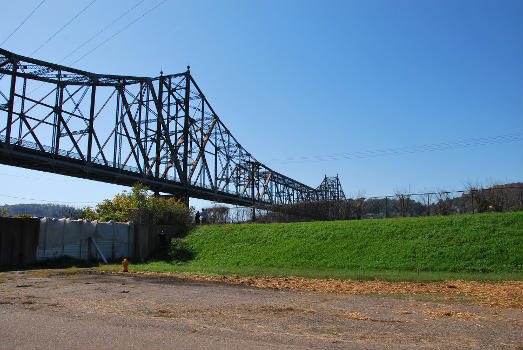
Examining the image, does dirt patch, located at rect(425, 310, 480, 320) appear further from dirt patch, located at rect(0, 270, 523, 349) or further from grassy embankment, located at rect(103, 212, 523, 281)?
grassy embankment, located at rect(103, 212, 523, 281)

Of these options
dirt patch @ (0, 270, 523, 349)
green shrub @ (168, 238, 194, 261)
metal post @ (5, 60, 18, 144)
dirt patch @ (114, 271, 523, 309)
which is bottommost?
dirt patch @ (114, 271, 523, 309)

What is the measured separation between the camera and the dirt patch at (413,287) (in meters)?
12.1

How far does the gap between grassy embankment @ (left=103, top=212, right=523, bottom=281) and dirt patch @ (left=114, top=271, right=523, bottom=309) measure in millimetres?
1358

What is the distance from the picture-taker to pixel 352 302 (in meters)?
11.5

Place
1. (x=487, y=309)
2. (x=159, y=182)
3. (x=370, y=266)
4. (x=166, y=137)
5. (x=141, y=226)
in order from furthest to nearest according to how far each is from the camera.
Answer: (x=166, y=137) < (x=159, y=182) < (x=141, y=226) < (x=370, y=266) < (x=487, y=309)

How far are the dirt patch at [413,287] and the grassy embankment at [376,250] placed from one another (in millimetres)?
1358

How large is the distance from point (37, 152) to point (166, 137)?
83.5 feet

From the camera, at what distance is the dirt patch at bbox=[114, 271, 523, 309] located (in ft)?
39.6

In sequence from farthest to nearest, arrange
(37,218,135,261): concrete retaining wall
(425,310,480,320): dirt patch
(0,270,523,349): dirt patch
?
(37,218,135,261): concrete retaining wall → (425,310,480,320): dirt patch → (0,270,523,349): dirt patch

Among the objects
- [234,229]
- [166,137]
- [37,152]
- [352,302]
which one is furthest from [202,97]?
[352,302]

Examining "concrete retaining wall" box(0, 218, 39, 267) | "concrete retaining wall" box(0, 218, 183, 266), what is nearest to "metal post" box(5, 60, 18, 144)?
"concrete retaining wall" box(0, 218, 183, 266)

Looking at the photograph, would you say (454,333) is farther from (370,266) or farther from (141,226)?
(141,226)

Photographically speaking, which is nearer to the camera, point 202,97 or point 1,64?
point 1,64

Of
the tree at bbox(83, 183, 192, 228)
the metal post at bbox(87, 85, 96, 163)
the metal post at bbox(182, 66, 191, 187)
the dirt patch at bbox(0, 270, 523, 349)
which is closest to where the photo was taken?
the dirt patch at bbox(0, 270, 523, 349)
